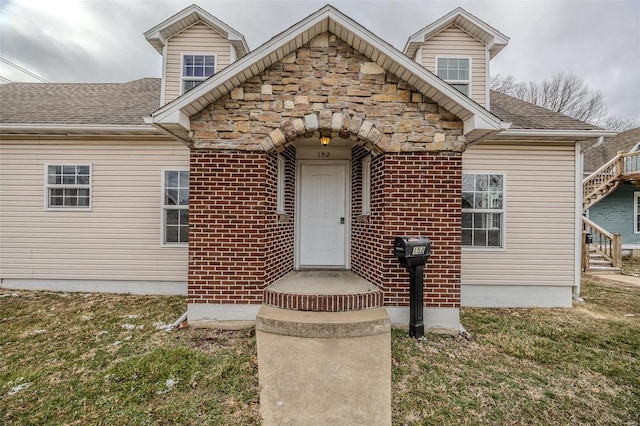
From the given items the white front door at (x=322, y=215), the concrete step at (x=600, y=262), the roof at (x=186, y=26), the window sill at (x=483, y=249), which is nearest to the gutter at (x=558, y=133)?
the window sill at (x=483, y=249)

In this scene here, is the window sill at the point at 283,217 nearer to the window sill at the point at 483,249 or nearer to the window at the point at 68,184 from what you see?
the window sill at the point at 483,249

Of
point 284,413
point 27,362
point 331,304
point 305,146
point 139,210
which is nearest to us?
point 284,413

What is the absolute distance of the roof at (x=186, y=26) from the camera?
5.68m

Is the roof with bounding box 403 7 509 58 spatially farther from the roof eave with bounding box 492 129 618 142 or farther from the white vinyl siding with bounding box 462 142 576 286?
the white vinyl siding with bounding box 462 142 576 286

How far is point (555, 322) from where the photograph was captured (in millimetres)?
4875

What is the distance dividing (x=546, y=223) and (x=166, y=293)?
27.8 feet

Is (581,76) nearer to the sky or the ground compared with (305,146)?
nearer to the sky

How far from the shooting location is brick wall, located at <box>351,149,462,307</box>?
14.0ft

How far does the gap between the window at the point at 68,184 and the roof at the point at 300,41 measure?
12.0 ft

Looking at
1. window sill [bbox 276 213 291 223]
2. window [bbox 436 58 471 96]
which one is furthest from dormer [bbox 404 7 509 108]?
window sill [bbox 276 213 291 223]

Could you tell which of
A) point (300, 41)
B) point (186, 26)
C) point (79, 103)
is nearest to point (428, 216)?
point (300, 41)

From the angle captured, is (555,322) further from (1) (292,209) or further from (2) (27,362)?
(2) (27,362)

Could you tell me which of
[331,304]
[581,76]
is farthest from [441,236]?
[581,76]

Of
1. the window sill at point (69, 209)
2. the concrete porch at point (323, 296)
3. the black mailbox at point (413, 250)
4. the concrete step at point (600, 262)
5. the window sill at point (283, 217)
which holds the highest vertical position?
the window sill at point (69, 209)
